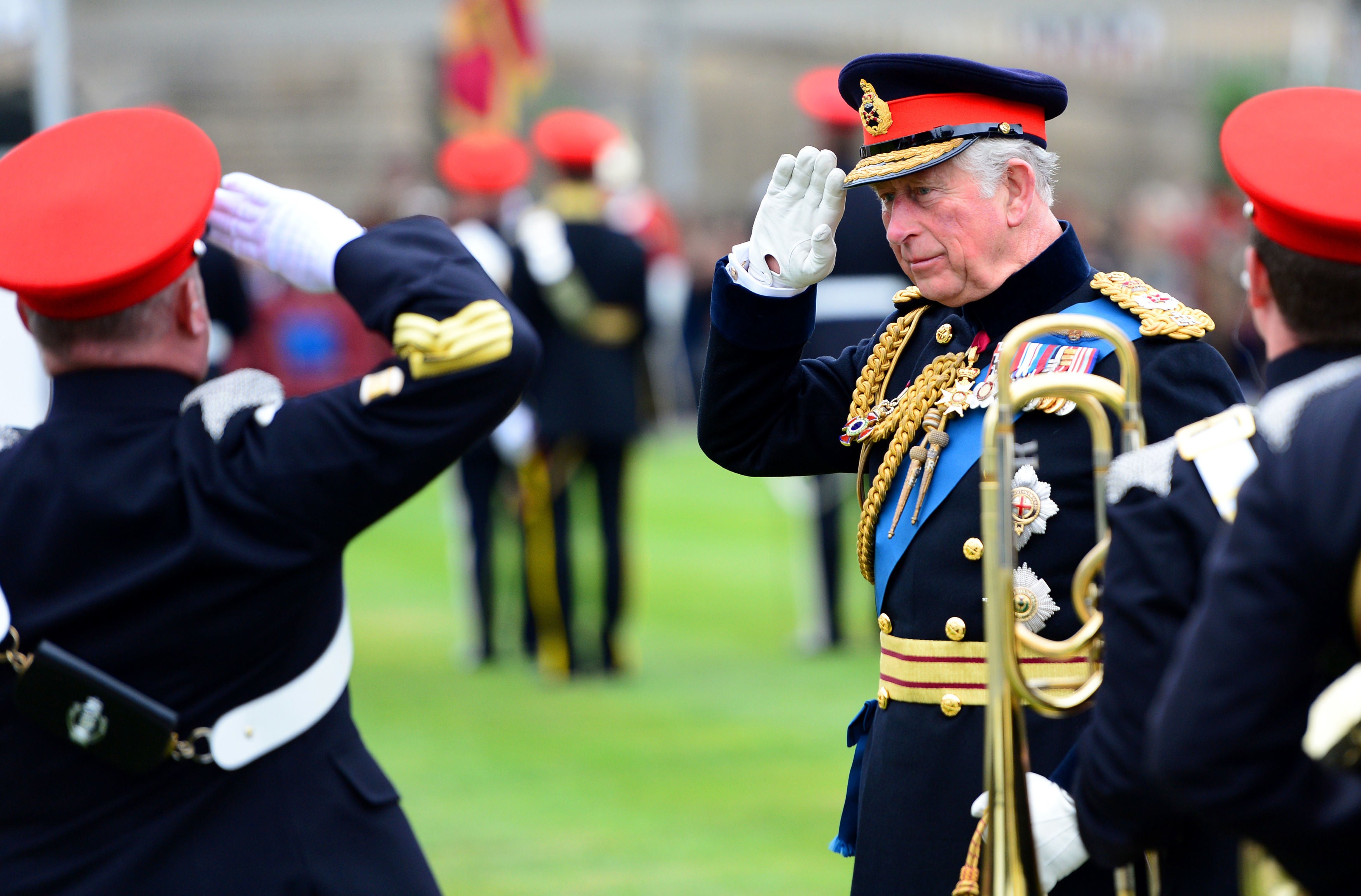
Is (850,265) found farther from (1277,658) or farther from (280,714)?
(1277,658)

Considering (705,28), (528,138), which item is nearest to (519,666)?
(705,28)

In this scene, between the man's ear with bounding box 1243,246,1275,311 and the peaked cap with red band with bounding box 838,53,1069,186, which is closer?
the man's ear with bounding box 1243,246,1275,311

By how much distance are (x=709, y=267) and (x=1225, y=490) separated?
646 inches

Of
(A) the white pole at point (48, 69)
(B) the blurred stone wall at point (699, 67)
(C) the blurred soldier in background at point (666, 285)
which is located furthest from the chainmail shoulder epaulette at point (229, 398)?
(B) the blurred stone wall at point (699, 67)

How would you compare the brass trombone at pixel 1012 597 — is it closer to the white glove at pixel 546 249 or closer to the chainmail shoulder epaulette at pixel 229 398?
the chainmail shoulder epaulette at pixel 229 398

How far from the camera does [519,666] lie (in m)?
8.47

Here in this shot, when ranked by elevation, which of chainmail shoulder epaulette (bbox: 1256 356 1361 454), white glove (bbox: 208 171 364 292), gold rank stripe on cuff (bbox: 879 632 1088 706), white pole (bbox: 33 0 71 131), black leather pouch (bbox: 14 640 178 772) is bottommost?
white pole (bbox: 33 0 71 131)

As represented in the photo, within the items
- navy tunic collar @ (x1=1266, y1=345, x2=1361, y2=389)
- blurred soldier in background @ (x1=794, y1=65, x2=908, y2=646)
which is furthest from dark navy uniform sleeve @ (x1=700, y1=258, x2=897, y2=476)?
blurred soldier in background @ (x1=794, y1=65, x2=908, y2=646)

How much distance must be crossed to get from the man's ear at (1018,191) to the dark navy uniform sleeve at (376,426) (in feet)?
2.64

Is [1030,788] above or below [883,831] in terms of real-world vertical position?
above

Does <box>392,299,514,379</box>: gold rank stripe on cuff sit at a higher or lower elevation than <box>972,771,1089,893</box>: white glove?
higher

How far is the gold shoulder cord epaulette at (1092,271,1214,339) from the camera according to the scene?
2.78 meters

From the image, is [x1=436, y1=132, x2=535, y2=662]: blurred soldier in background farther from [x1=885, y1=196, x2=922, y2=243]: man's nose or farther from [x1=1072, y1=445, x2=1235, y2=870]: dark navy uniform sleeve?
[x1=1072, y1=445, x2=1235, y2=870]: dark navy uniform sleeve

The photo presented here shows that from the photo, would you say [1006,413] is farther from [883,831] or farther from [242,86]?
[242,86]
